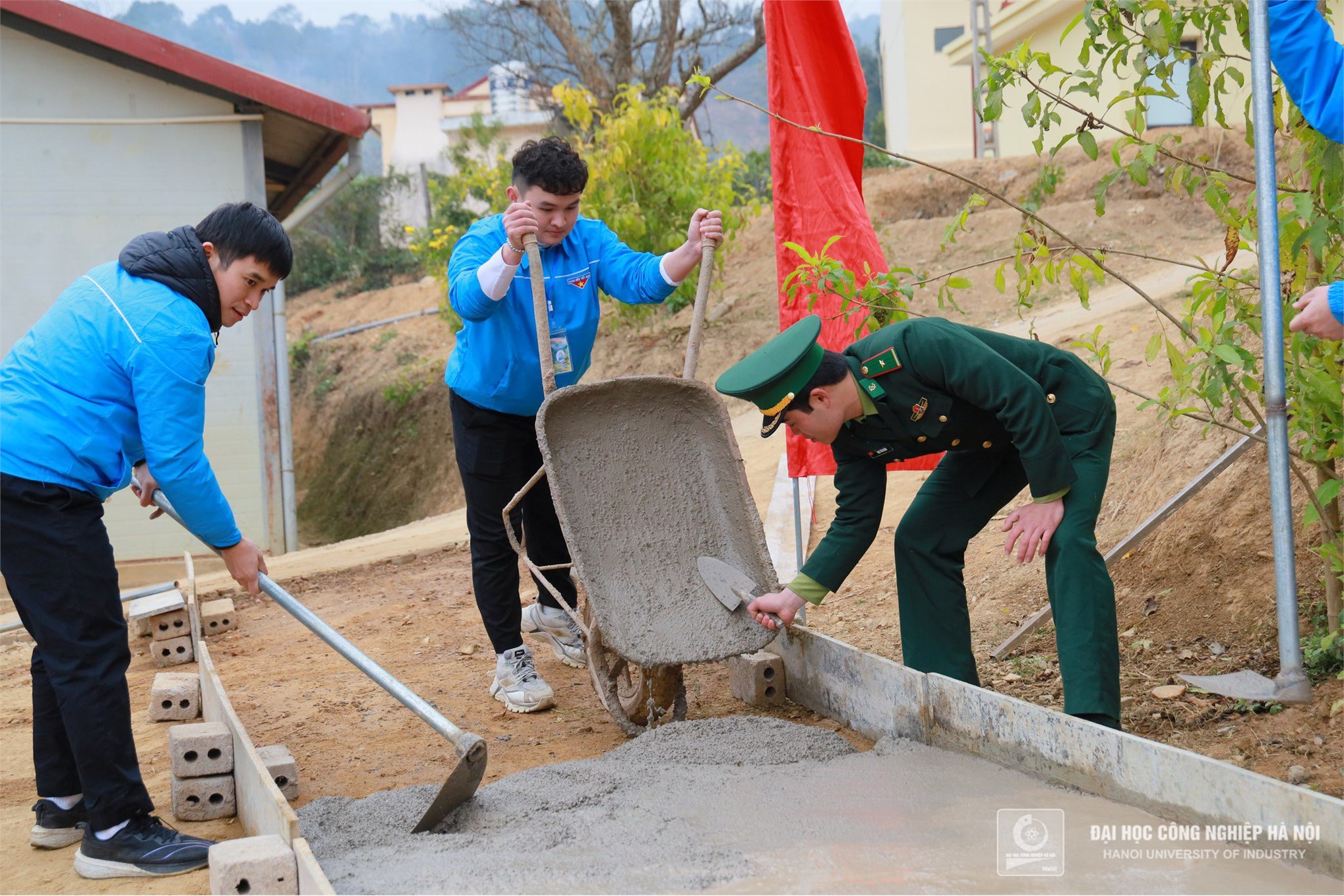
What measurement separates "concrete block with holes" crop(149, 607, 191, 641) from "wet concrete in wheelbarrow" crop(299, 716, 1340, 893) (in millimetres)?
2418

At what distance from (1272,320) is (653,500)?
1858 mm

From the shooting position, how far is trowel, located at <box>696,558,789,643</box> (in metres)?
3.38

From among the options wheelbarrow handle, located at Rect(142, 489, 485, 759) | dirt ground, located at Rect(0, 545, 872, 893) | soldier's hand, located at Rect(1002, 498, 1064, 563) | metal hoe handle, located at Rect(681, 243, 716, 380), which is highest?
metal hoe handle, located at Rect(681, 243, 716, 380)

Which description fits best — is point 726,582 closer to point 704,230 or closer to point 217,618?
point 704,230

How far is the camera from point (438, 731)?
9.04 feet

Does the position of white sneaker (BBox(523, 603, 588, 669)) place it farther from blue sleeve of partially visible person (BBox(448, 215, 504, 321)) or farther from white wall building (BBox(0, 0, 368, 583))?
white wall building (BBox(0, 0, 368, 583))

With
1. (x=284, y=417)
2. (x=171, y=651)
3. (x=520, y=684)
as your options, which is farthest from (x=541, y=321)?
(x=284, y=417)

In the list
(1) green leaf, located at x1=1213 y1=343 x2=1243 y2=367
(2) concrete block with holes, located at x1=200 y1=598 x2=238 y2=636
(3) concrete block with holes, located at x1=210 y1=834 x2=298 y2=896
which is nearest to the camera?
(3) concrete block with holes, located at x1=210 y1=834 x2=298 y2=896

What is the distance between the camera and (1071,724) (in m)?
2.49

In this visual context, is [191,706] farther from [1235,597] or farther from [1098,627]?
[1235,597]

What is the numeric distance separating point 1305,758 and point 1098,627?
0.60 m

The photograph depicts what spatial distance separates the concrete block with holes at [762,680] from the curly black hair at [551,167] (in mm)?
1562

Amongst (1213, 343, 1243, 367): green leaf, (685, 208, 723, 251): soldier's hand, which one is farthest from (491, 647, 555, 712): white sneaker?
(1213, 343, 1243, 367): green leaf

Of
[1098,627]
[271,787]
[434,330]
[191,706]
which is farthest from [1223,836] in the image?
[434,330]
